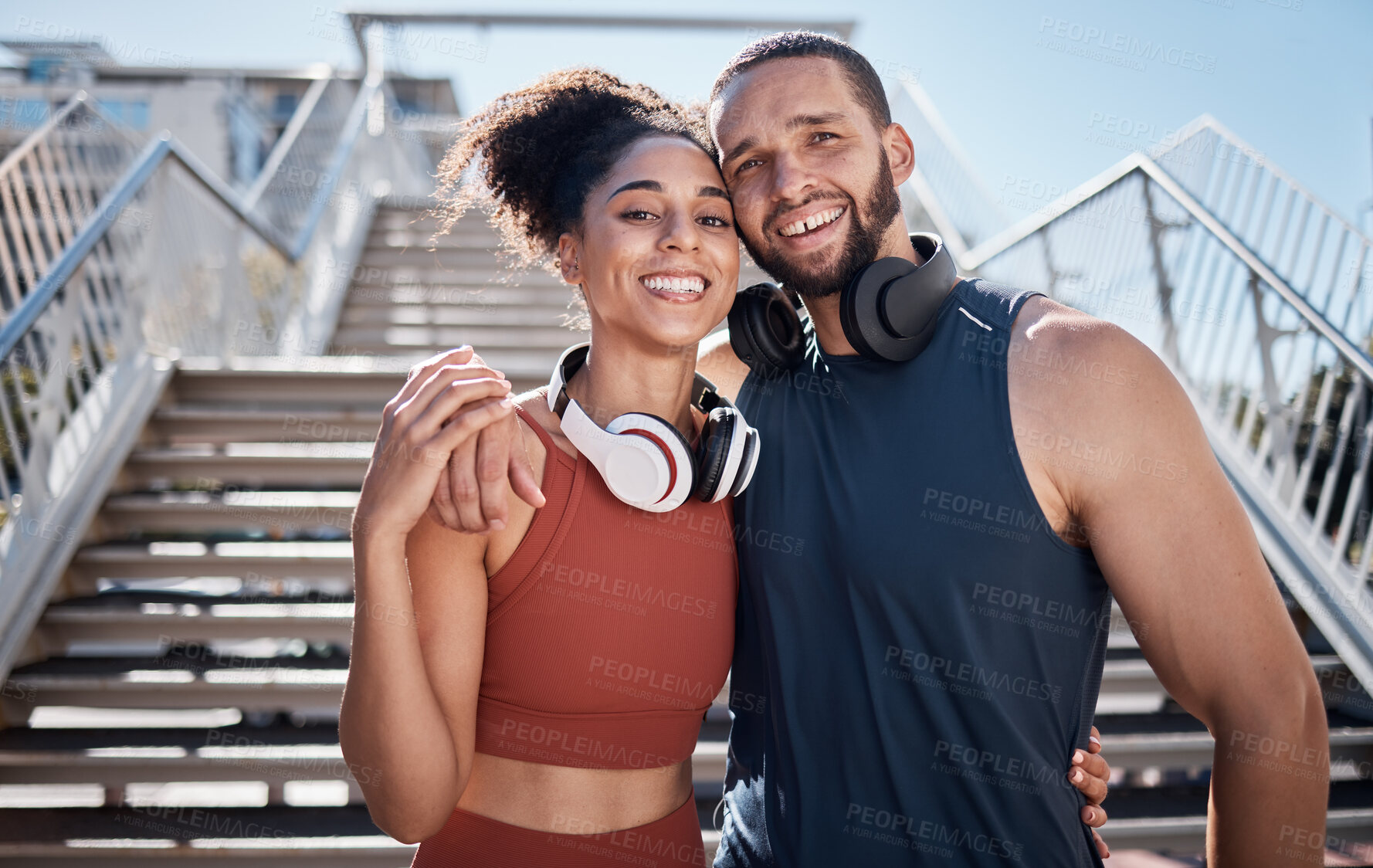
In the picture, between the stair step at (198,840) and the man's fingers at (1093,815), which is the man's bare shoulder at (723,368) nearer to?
the man's fingers at (1093,815)

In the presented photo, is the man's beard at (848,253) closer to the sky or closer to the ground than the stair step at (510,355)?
closer to the ground

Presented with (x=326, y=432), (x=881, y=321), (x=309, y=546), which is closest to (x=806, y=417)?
(x=881, y=321)

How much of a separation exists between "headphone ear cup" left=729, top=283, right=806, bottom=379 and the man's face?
0.08 meters

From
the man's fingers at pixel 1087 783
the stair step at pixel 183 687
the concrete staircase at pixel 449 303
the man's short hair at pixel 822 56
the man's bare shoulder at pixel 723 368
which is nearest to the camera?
the man's fingers at pixel 1087 783

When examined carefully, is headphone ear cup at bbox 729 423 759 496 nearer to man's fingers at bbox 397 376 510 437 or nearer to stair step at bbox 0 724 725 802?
man's fingers at bbox 397 376 510 437

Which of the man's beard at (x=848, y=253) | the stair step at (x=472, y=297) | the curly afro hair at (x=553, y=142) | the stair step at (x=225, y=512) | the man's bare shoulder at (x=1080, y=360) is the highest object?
the stair step at (x=472, y=297)

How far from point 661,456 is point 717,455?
0.11 meters

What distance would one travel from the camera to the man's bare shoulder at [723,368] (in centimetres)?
195

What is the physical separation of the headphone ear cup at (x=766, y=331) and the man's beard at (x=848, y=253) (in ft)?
0.21

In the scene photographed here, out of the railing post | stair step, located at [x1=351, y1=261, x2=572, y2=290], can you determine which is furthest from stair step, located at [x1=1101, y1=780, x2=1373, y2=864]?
stair step, located at [x1=351, y1=261, x2=572, y2=290]

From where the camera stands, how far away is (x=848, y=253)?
162cm

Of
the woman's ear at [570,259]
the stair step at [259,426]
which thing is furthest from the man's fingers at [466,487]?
the stair step at [259,426]

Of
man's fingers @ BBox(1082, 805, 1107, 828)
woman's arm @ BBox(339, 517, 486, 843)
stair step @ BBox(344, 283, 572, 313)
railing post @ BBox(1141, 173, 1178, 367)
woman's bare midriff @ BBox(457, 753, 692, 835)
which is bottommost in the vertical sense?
man's fingers @ BBox(1082, 805, 1107, 828)

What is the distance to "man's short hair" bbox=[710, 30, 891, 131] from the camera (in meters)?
1.67
